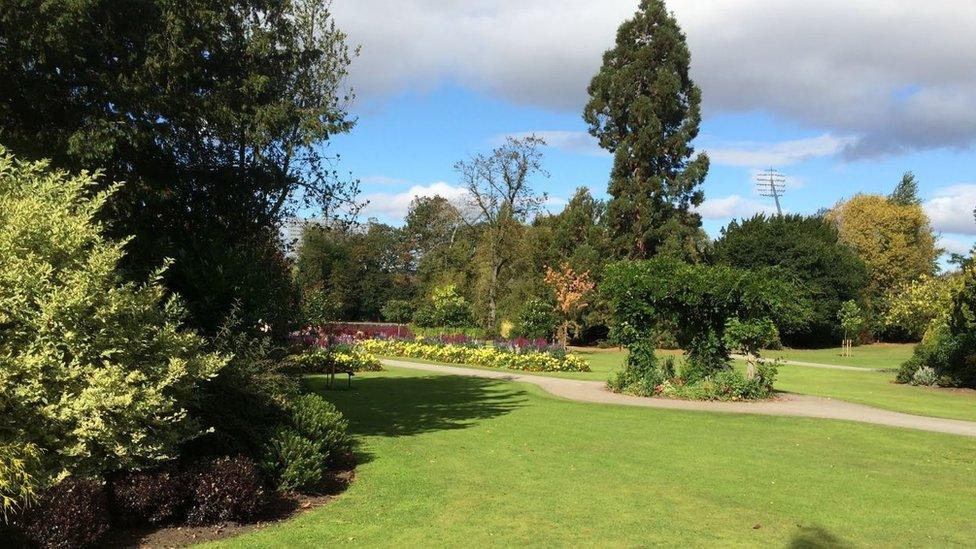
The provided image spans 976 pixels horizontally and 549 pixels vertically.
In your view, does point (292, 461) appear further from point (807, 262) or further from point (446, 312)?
point (807, 262)

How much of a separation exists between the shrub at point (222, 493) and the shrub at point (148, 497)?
107 mm

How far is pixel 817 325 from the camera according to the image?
163 ft

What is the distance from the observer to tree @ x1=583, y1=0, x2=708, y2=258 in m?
45.6

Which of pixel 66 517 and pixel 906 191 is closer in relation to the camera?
pixel 66 517

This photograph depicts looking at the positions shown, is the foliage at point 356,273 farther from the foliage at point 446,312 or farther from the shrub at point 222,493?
the shrub at point 222,493

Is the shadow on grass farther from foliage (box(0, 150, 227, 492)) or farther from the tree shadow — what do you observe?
the tree shadow

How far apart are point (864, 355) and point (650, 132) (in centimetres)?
1929

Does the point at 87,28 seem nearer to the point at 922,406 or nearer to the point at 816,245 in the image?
the point at 922,406

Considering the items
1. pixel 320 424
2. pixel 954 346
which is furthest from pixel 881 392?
pixel 320 424

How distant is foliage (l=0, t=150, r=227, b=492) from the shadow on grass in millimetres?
5405

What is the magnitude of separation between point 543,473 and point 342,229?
8.59m

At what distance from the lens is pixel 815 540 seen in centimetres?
623

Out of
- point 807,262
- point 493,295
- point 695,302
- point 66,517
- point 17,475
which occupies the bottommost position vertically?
point 66,517

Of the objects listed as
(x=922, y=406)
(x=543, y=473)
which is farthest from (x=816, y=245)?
(x=543, y=473)
